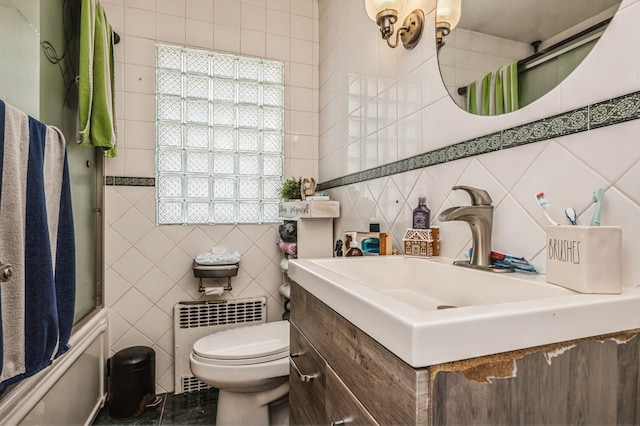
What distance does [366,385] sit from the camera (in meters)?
0.52

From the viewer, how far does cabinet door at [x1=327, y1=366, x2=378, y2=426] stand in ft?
1.75

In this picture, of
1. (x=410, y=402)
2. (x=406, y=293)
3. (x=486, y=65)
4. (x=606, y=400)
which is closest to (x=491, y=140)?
(x=486, y=65)

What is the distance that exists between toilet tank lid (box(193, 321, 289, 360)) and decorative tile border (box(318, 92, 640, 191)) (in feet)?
3.26

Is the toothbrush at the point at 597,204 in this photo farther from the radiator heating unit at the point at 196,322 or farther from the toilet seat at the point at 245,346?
the radiator heating unit at the point at 196,322

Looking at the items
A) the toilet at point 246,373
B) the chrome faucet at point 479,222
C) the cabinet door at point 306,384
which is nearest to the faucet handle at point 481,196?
the chrome faucet at point 479,222

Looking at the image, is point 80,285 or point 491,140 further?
point 80,285

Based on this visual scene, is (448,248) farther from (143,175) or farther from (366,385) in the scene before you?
(143,175)

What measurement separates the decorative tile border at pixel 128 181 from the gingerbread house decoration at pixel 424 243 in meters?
1.58

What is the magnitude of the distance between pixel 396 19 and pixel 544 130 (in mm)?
792

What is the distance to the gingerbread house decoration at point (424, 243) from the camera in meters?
1.07

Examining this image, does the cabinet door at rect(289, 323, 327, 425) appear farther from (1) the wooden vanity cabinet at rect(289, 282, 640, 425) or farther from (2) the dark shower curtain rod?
(2) the dark shower curtain rod

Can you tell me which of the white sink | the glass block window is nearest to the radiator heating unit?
the glass block window

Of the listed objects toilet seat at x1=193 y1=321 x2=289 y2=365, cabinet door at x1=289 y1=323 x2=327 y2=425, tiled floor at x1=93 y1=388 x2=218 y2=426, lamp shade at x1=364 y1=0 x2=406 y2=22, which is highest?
lamp shade at x1=364 y1=0 x2=406 y2=22

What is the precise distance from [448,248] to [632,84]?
0.60 m
